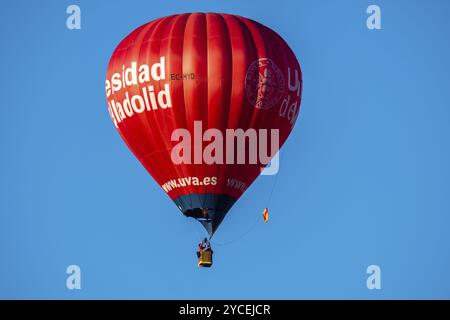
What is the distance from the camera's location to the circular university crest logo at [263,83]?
49.2 meters

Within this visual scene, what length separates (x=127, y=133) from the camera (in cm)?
5012

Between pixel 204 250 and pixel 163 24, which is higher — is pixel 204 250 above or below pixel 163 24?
below

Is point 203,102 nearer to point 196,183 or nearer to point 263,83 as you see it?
point 263,83

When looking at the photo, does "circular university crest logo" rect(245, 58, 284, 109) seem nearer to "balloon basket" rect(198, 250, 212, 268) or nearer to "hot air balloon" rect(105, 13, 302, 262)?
"hot air balloon" rect(105, 13, 302, 262)

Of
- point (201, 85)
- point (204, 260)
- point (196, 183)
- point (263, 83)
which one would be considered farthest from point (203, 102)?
point (204, 260)

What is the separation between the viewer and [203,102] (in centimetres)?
4894

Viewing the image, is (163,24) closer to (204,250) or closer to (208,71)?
(208,71)

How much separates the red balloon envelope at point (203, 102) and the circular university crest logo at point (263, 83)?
2 cm

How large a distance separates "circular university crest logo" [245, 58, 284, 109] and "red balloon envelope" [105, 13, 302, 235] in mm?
23

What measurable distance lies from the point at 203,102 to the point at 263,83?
1491 millimetres

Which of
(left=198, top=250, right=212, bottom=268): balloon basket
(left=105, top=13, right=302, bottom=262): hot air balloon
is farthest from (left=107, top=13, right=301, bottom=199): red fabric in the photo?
(left=198, top=250, right=212, bottom=268): balloon basket

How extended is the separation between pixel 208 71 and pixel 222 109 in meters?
0.92

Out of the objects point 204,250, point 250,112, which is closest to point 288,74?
point 250,112

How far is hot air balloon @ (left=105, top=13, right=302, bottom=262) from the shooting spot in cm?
4900
